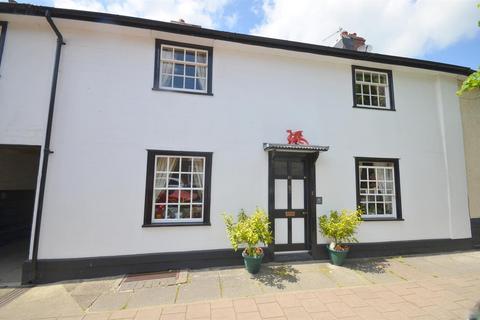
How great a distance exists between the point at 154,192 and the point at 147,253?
1.35 m

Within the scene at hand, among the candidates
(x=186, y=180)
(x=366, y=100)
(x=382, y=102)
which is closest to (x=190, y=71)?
(x=186, y=180)

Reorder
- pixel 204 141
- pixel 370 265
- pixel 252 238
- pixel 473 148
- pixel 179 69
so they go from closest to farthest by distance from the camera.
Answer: pixel 252 238 → pixel 370 265 → pixel 204 141 → pixel 179 69 → pixel 473 148

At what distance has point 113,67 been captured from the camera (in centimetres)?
577

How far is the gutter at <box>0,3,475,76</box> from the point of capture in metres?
5.18

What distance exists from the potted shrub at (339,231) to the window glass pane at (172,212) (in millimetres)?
3608

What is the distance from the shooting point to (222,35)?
19.8ft

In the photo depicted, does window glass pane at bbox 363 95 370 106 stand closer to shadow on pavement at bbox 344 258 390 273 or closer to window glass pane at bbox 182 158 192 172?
shadow on pavement at bbox 344 258 390 273

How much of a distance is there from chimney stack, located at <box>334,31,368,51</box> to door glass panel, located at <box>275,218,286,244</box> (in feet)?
20.1

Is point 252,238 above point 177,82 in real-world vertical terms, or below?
below

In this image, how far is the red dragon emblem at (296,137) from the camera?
20.9ft

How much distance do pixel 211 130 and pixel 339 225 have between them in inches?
151

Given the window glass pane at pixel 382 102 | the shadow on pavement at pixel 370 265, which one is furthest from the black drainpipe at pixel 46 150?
the window glass pane at pixel 382 102

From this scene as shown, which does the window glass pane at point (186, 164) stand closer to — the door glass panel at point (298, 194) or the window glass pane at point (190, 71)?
the window glass pane at point (190, 71)

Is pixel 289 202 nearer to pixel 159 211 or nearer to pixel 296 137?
pixel 296 137
